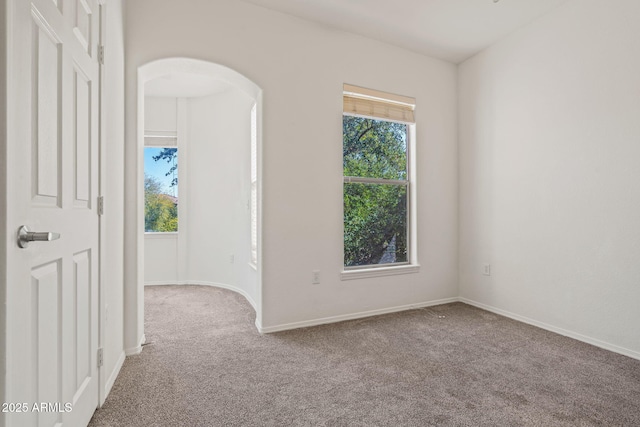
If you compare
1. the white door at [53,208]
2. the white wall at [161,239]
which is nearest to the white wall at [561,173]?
the white door at [53,208]

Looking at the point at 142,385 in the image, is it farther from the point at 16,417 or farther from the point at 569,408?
the point at 569,408

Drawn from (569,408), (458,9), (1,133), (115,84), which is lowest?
(569,408)

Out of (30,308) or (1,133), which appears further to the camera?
(30,308)

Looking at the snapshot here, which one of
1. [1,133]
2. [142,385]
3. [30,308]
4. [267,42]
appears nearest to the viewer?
[1,133]

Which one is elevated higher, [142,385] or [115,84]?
[115,84]

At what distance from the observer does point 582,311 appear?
261 centimetres

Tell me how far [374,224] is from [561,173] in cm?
175

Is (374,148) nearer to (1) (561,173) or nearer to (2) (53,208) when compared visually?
(1) (561,173)

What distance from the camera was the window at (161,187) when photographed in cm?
481

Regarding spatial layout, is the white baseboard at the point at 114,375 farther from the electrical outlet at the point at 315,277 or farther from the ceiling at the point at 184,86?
the ceiling at the point at 184,86

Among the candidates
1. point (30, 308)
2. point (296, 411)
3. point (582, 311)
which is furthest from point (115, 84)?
point (582, 311)

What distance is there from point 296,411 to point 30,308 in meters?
1.28

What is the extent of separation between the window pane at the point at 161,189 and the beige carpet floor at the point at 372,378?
2.18 m

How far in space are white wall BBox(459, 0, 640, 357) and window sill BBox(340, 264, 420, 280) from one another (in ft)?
2.42
